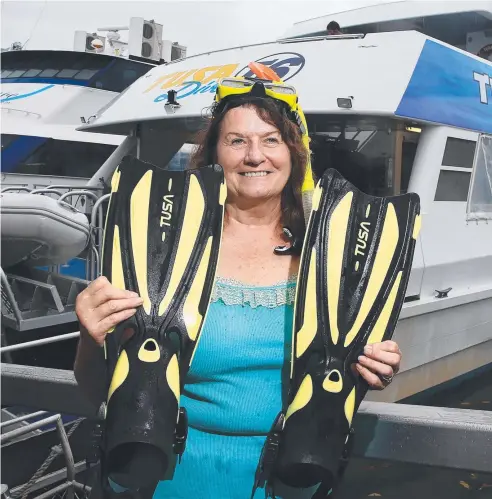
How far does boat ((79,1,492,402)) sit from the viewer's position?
4469 millimetres

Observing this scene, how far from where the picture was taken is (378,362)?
1.39m

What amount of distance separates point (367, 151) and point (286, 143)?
329 cm

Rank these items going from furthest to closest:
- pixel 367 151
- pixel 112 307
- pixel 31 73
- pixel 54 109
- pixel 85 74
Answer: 1. pixel 31 73
2. pixel 85 74
3. pixel 54 109
4. pixel 367 151
5. pixel 112 307

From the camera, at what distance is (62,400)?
5.78 ft

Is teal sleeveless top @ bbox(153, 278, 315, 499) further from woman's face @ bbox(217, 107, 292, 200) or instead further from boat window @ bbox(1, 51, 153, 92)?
boat window @ bbox(1, 51, 153, 92)

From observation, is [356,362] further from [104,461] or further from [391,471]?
[391,471]

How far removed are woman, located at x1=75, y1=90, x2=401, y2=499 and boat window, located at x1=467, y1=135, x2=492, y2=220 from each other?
393 centimetres

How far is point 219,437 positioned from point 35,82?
450 inches

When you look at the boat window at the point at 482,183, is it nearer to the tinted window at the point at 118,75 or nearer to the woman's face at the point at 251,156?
the woman's face at the point at 251,156

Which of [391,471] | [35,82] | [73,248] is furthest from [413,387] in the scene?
[35,82]

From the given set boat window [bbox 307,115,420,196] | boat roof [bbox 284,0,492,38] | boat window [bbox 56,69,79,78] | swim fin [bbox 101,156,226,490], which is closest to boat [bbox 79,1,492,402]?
boat window [bbox 307,115,420,196]

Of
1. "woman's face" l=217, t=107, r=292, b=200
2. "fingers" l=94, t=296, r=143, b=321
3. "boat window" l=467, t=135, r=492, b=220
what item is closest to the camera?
"fingers" l=94, t=296, r=143, b=321

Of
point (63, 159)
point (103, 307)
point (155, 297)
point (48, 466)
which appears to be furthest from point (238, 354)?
point (63, 159)

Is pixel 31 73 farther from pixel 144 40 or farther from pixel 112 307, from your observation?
pixel 112 307
